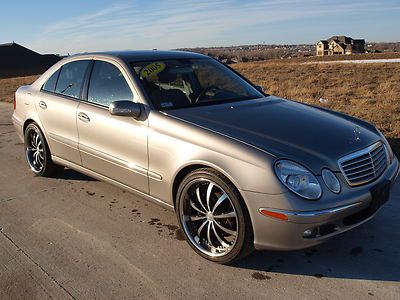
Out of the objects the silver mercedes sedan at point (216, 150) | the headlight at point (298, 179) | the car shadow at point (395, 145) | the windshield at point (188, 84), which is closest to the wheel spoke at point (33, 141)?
the silver mercedes sedan at point (216, 150)

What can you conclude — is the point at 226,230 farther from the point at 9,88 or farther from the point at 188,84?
the point at 9,88

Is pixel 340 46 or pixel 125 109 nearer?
pixel 125 109

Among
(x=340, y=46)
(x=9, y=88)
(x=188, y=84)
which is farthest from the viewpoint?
(x=340, y=46)

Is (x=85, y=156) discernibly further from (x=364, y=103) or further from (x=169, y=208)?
(x=364, y=103)

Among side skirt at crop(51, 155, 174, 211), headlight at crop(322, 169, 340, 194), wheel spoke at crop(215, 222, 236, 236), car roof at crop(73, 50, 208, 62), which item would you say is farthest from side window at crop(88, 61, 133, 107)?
headlight at crop(322, 169, 340, 194)

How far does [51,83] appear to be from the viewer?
17.1ft

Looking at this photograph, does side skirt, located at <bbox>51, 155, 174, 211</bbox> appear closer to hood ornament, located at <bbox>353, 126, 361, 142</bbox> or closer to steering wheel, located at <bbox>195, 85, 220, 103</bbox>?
steering wheel, located at <bbox>195, 85, 220, 103</bbox>

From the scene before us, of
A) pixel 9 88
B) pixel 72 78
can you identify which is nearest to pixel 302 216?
pixel 72 78

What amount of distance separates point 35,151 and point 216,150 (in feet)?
10.9

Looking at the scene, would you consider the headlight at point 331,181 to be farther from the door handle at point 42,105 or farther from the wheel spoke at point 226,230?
the door handle at point 42,105

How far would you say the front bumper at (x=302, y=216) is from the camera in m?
2.81

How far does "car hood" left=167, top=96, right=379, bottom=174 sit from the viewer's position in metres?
3.04

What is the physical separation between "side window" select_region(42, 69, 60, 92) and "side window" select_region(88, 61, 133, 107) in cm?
88

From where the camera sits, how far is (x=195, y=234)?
344 centimetres
